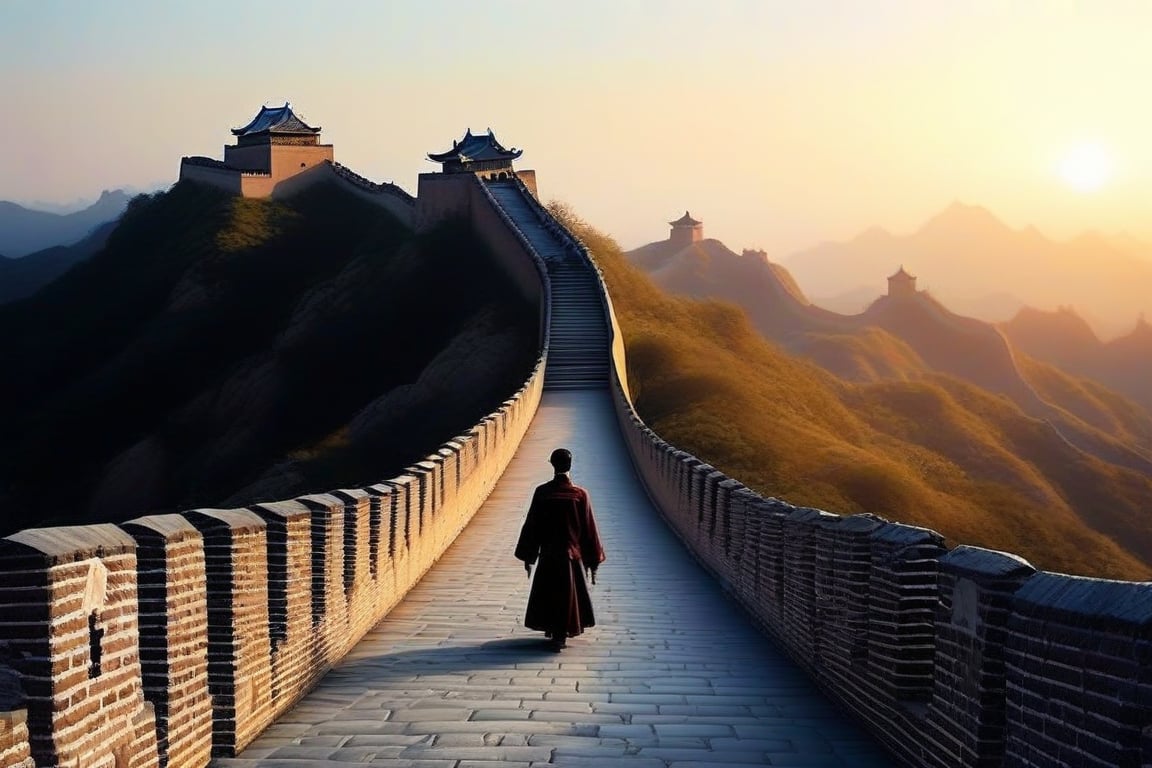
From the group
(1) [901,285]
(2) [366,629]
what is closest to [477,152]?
(2) [366,629]

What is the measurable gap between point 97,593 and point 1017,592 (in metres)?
3.01

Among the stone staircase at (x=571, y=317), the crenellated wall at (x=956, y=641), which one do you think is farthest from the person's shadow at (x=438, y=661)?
the stone staircase at (x=571, y=317)

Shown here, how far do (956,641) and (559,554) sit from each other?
4.41m

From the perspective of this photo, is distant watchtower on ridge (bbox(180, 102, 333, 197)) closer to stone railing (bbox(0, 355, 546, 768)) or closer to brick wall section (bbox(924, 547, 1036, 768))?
stone railing (bbox(0, 355, 546, 768))

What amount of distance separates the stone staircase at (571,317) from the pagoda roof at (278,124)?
20.5 meters

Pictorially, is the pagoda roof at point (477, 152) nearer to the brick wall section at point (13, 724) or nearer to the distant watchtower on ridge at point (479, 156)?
the distant watchtower on ridge at point (479, 156)

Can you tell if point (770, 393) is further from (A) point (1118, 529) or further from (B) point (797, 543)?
(B) point (797, 543)

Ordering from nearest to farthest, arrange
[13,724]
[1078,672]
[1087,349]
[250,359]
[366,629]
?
[13,724] < [1078,672] < [366,629] < [250,359] < [1087,349]

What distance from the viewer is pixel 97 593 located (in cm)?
483

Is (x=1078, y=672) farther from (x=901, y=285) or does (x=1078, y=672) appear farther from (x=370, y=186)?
(x=901, y=285)

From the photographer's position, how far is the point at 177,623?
590cm

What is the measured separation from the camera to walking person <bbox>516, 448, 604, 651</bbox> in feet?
31.9

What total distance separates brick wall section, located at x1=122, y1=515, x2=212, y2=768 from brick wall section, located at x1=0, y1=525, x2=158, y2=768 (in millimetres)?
472

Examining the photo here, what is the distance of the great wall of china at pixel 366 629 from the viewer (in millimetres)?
4457
